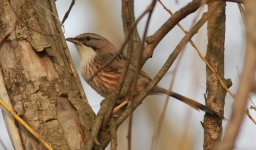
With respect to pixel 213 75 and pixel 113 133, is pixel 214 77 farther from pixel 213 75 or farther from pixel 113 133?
pixel 113 133

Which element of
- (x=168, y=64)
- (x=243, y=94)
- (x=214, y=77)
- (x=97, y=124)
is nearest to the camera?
(x=243, y=94)

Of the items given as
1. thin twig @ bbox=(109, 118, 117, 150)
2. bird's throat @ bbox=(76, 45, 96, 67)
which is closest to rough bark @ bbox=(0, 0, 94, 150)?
thin twig @ bbox=(109, 118, 117, 150)

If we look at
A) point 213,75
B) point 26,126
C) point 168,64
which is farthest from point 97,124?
point 213,75

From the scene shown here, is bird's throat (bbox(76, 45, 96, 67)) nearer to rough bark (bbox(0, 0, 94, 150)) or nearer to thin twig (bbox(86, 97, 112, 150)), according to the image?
rough bark (bbox(0, 0, 94, 150))

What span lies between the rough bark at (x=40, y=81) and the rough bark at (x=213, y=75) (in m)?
0.95

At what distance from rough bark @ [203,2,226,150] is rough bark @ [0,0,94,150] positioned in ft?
3.10

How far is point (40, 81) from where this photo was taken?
119 inches

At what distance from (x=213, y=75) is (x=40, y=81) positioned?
1335 millimetres

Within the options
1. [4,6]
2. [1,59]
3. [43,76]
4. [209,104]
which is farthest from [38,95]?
[209,104]

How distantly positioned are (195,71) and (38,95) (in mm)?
1373

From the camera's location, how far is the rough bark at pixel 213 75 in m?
3.29

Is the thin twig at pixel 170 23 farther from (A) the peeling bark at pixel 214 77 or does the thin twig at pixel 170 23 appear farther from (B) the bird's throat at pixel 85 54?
(B) the bird's throat at pixel 85 54

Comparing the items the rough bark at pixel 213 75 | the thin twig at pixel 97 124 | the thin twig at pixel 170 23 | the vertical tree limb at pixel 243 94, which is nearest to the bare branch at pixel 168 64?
the thin twig at pixel 170 23

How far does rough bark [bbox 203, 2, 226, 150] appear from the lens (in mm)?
3291
